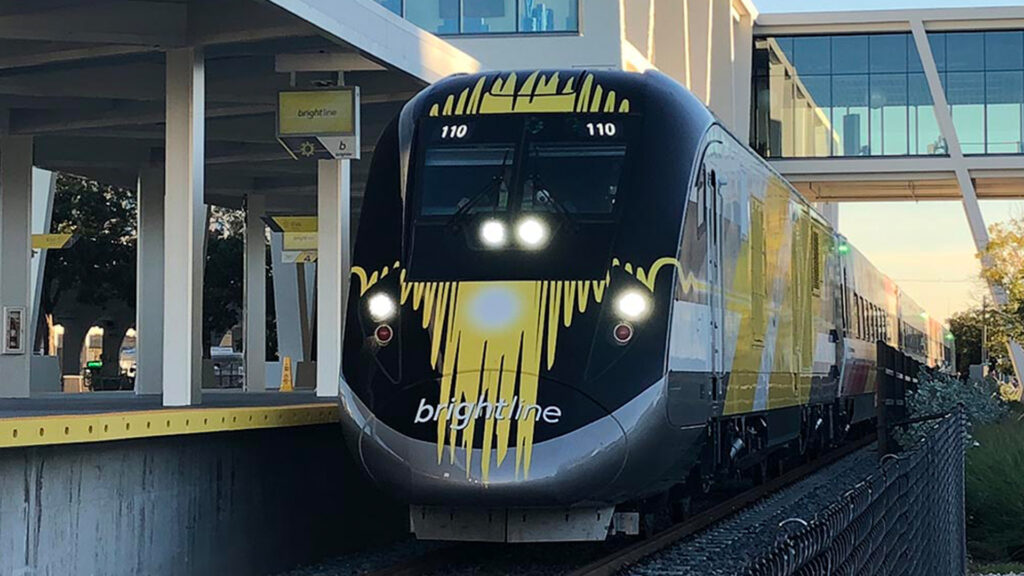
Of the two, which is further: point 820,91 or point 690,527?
point 820,91

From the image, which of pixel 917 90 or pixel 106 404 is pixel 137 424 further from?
pixel 917 90

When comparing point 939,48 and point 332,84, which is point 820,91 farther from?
point 332,84

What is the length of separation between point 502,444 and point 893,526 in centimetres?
383

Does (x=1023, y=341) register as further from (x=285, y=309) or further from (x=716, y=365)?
(x=716, y=365)

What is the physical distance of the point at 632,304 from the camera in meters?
10.3

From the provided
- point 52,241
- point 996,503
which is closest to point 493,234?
point 996,503

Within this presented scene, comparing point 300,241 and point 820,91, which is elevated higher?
point 820,91

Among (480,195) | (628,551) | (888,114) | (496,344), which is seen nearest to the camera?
(496,344)

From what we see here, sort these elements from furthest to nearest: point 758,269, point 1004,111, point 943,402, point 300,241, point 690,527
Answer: point 1004,111 < point 300,241 < point 943,402 < point 758,269 < point 690,527

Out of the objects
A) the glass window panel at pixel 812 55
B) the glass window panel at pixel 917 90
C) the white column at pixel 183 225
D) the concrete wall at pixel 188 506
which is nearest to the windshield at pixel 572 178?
the concrete wall at pixel 188 506

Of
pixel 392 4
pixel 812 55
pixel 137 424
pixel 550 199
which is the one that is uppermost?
pixel 812 55

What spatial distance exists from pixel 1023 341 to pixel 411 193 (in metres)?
30.1

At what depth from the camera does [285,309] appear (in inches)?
1642

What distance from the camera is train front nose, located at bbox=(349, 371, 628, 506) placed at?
969 centimetres
